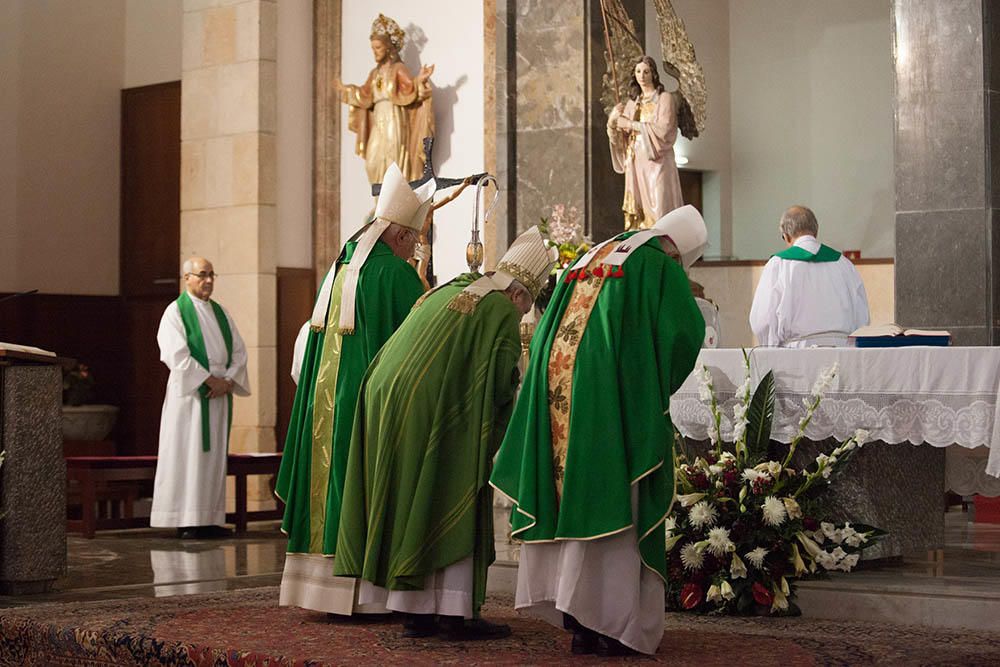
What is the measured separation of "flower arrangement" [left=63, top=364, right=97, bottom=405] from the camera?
42.9 ft

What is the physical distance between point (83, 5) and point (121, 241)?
214 cm

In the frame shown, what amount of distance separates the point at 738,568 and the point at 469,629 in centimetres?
116

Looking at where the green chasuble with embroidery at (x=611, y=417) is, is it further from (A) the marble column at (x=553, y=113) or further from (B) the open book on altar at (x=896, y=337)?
(A) the marble column at (x=553, y=113)

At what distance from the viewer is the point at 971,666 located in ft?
15.2

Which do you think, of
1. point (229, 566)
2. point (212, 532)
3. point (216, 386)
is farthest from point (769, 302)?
point (212, 532)

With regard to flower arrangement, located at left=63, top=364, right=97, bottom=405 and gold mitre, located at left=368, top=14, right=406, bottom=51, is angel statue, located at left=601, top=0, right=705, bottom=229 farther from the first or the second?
flower arrangement, located at left=63, top=364, right=97, bottom=405

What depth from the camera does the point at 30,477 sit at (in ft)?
22.6

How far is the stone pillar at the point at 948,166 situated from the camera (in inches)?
354

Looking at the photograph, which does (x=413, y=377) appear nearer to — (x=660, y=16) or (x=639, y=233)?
(x=639, y=233)

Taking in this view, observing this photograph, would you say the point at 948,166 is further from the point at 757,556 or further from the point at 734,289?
the point at 734,289

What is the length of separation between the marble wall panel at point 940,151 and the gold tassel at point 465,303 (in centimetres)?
470

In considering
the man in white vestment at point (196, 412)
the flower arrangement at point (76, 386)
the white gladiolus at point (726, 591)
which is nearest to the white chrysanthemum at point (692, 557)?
the white gladiolus at point (726, 591)

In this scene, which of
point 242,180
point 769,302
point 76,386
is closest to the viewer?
point 769,302

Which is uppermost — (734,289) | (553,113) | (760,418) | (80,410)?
(553,113)
